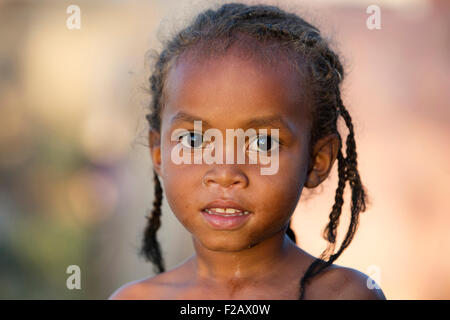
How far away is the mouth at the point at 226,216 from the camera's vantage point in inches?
73.7

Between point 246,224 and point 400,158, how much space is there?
2.79 meters

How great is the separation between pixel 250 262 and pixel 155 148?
615 millimetres

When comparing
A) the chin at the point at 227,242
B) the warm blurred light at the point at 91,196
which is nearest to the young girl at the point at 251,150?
the chin at the point at 227,242

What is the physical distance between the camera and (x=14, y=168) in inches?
181

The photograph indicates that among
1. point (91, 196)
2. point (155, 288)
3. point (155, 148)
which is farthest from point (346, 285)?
point (91, 196)

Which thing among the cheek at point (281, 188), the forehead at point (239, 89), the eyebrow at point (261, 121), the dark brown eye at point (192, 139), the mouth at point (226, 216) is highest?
the forehead at point (239, 89)

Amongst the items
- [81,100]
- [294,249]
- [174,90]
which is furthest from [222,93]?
[81,100]

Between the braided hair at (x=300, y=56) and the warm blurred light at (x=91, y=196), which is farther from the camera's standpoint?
the warm blurred light at (x=91, y=196)

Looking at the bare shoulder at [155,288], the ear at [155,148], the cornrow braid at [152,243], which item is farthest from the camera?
the cornrow braid at [152,243]

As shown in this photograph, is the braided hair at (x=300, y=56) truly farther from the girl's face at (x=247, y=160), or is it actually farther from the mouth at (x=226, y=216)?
the mouth at (x=226, y=216)

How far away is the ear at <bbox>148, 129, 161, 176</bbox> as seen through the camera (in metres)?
2.30

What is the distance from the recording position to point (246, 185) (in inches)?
73.1

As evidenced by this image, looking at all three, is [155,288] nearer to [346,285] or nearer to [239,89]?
[346,285]

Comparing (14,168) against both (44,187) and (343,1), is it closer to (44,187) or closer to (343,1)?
(44,187)
